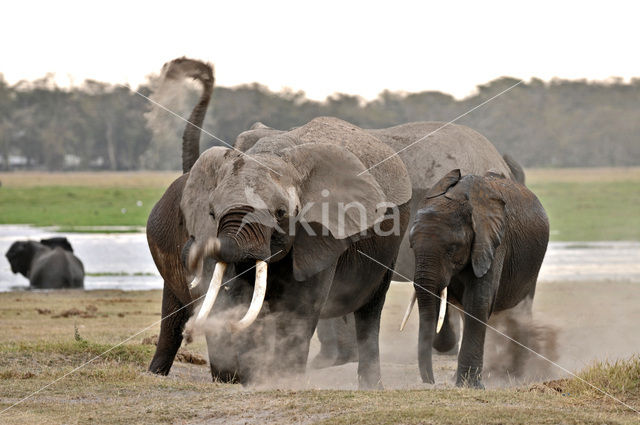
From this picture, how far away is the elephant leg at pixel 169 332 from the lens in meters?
8.37

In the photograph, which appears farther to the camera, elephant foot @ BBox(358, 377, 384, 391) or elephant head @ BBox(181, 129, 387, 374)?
elephant foot @ BBox(358, 377, 384, 391)

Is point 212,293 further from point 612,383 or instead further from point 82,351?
point 612,383

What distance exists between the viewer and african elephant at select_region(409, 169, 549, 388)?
26.7ft

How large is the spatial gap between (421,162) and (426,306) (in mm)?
3009

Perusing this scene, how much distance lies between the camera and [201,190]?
24.0 ft

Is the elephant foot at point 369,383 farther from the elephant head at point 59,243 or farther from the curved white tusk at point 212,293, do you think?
the elephant head at point 59,243

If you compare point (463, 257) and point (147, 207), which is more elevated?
point (463, 257)

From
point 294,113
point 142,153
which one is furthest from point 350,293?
point 142,153

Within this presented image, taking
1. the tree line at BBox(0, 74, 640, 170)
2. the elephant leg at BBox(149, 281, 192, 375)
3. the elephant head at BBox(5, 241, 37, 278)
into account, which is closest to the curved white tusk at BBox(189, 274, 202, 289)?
the elephant leg at BBox(149, 281, 192, 375)

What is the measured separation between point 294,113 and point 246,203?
4286 centimetres

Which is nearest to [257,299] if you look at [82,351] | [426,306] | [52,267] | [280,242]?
[280,242]

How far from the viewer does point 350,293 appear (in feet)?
26.3

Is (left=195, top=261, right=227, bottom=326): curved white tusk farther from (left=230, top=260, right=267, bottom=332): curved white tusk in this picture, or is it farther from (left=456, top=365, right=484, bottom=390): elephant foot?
(left=456, top=365, right=484, bottom=390): elephant foot

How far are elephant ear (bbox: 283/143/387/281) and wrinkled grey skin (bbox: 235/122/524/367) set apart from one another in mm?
Answer: 2417
